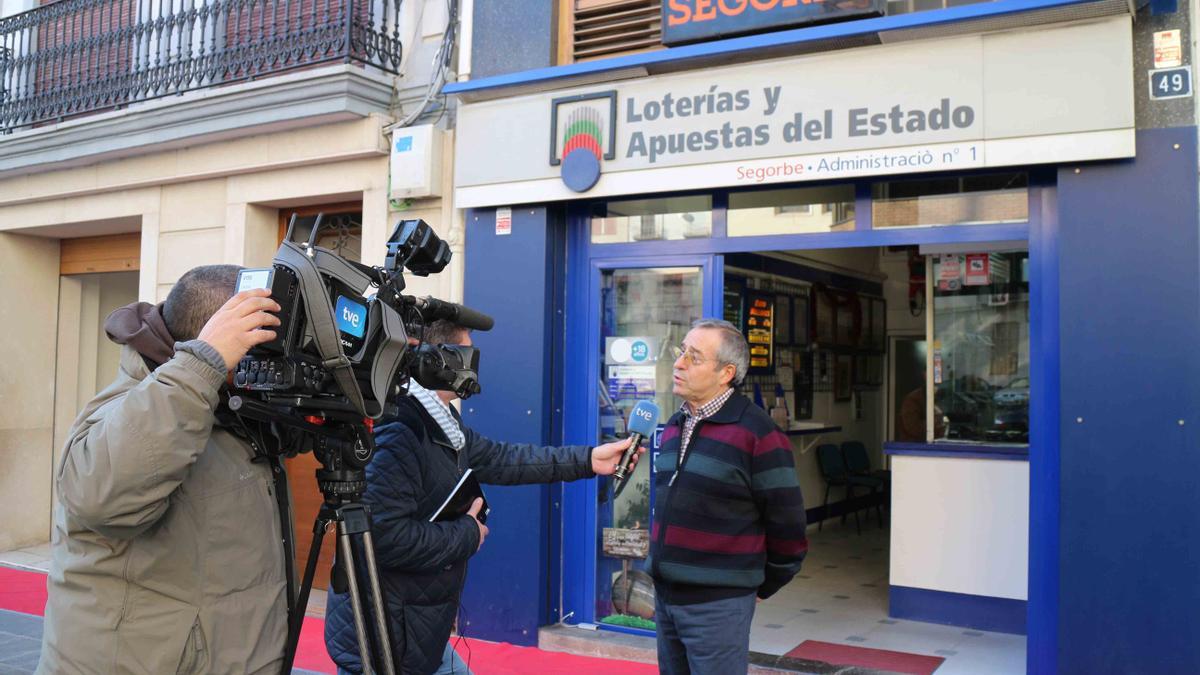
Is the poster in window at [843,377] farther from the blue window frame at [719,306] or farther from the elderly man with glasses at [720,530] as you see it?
the elderly man with glasses at [720,530]

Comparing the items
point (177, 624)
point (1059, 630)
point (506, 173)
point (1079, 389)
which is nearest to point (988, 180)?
point (1079, 389)

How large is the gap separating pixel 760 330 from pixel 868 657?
170 inches

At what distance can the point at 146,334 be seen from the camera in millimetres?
2199

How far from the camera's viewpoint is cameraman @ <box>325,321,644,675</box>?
2949 millimetres

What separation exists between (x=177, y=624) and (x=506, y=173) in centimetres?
476

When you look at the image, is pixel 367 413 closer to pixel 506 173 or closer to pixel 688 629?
pixel 688 629

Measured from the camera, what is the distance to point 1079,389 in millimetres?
4836

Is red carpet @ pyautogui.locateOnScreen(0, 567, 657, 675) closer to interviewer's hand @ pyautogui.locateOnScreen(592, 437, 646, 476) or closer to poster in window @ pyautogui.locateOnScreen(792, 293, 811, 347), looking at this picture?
interviewer's hand @ pyautogui.locateOnScreen(592, 437, 646, 476)

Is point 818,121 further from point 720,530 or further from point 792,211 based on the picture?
point 720,530

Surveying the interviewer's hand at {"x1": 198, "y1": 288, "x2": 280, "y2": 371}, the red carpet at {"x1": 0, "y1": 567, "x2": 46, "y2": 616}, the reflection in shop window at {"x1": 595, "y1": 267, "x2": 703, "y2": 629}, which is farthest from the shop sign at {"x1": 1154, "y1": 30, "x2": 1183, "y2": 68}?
the red carpet at {"x1": 0, "y1": 567, "x2": 46, "y2": 616}

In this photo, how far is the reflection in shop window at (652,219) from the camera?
6328 millimetres

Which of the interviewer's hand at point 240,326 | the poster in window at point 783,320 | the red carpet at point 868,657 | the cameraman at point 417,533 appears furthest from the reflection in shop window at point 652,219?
the interviewer's hand at point 240,326

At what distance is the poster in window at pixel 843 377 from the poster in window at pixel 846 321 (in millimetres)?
192

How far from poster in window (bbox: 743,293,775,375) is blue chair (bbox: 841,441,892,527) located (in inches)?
71.7
